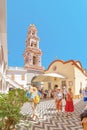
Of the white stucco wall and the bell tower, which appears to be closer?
the white stucco wall

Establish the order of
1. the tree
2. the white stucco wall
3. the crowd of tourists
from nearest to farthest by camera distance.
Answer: the tree, the crowd of tourists, the white stucco wall

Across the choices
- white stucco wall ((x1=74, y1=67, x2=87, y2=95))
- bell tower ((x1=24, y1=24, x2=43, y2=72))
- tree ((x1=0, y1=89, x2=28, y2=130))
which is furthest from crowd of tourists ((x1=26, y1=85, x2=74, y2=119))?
bell tower ((x1=24, y1=24, x2=43, y2=72))

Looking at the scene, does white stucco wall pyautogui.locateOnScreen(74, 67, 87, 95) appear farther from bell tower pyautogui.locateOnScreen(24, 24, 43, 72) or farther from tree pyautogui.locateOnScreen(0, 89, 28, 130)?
tree pyautogui.locateOnScreen(0, 89, 28, 130)

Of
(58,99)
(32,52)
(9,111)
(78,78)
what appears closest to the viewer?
(9,111)

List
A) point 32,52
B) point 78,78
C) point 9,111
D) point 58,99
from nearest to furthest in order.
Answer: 1. point 9,111
2. point 58,99
3. point 78,78
4. point 32,52

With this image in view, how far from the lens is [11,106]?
3.41 metres

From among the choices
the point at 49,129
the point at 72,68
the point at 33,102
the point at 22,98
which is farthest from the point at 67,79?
the point at 22,98

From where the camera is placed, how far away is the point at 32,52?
40500mm

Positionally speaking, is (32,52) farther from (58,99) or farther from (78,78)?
(58,99)

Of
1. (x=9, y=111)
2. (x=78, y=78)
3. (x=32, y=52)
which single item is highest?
(x=32, y=52)

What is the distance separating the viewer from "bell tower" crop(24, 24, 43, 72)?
133 ft

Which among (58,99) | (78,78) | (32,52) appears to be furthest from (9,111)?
(32,52)

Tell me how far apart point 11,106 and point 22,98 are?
0.63 meters

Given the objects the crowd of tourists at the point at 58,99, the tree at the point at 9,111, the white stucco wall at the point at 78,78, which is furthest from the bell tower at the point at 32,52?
the tree at the point at 9,111
